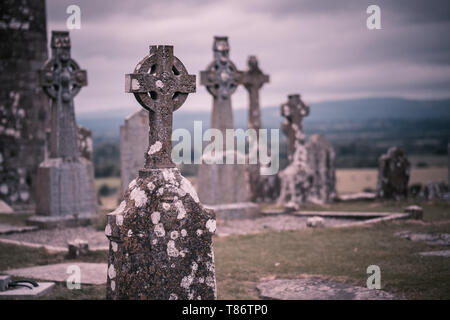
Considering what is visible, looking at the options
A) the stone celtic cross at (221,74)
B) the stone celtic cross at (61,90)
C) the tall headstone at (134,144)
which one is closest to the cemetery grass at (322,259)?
the tall headstone at (134,144)

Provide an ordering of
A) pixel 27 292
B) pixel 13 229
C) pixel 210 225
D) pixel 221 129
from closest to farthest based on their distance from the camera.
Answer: pixel 210 225 → pixel 27 292 → pixel 13 229 → pixel 221 129

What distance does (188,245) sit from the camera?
7125mm

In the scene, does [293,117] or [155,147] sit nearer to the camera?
[155,147]

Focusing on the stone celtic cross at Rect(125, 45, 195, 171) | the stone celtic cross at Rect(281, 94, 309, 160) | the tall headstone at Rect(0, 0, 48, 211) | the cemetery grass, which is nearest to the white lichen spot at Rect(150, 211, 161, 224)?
the stone celtic cross at Rect(125, 45, 195, 171)

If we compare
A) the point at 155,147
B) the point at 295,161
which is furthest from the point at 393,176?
the point at 155,147

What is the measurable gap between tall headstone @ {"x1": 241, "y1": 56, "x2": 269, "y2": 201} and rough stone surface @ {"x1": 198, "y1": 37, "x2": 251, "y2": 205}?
3606 millimetres

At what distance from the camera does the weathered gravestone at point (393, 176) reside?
21516 millimetres

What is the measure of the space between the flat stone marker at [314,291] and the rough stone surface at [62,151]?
28.1 feet

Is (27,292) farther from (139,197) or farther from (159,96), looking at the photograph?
(159,96)

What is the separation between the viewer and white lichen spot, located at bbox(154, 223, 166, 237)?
7.00 meters

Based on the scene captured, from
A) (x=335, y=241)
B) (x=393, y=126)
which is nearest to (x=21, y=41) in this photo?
(x=335, y=241)

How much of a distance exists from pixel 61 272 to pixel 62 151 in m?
6.87

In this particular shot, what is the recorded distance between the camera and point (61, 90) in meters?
17.6
